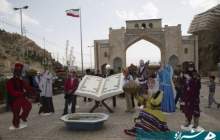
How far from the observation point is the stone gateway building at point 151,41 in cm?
5944

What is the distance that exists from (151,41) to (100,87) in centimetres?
4732

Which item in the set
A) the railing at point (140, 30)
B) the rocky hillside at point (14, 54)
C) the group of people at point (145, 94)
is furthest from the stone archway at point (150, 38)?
the group of people at point (145, 94)

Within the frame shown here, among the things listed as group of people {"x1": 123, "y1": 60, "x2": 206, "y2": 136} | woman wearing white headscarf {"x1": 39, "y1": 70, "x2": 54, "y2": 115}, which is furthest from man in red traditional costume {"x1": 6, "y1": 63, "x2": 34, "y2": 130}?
group of people {"x1": 123, "y1": 60, "x2": 206, "y2": 136}

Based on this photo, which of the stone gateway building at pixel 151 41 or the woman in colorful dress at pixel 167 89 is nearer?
the woman in colorful dress at pixel 167 89

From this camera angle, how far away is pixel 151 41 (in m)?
60.5

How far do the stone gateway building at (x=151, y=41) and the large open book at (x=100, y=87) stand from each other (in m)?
44.6

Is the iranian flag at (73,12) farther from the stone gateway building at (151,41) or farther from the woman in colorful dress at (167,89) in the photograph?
the woman in colorful dress at (167,89)

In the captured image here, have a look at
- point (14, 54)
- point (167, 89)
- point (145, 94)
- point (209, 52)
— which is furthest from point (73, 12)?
point (145, 94)

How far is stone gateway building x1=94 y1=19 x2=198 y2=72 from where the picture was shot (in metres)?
59.4

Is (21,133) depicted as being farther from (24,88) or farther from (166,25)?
(166,25)

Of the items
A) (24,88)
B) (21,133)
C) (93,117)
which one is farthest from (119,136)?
(24,88)

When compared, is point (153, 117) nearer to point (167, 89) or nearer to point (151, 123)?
point (151, 123)

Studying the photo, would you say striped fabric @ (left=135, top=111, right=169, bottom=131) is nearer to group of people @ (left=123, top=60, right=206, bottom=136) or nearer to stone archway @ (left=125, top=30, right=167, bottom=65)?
group of people @ (left=123, top=60, right=206, bottom=136)

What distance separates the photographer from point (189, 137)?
221 inches
